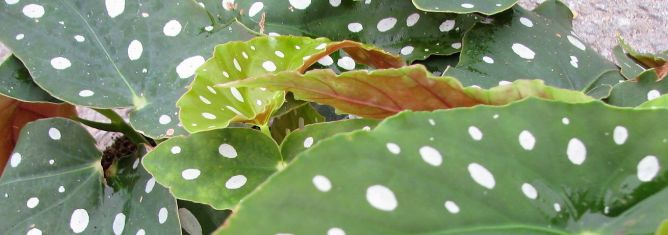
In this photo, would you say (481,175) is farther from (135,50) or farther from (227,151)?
(135,50)

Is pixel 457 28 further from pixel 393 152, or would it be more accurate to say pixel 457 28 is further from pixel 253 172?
pixel 393 152

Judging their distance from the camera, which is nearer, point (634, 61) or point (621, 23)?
point (634, 61)

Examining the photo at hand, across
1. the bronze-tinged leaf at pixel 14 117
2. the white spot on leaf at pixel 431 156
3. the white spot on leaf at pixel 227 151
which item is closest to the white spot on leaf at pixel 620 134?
the white spot on leaf at pixel 431 156

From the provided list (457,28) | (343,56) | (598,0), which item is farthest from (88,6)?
(598,0)

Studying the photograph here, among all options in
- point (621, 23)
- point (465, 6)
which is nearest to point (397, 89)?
→ point (465, 6)

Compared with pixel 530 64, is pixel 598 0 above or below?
above

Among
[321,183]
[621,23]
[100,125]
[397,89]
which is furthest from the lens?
[621,23]

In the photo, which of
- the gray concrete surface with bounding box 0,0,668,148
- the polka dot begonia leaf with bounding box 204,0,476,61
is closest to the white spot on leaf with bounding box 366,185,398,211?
the polka dot begonia leaf with bounding box 204,0,476,61
